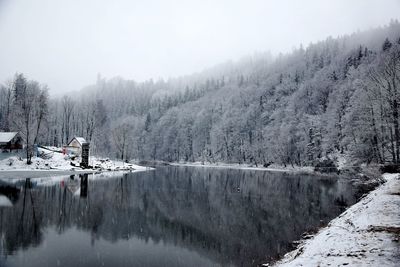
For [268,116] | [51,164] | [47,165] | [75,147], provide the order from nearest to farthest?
[47,165], [51,164], [75,147], [268,116]

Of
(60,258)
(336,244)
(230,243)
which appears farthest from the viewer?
(230,243)

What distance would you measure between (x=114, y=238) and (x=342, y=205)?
76.4 ft

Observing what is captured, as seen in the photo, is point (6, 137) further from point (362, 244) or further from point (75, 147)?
point (362, 244)

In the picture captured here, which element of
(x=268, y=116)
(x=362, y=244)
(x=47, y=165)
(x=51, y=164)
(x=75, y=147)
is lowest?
(x=362, y=244)

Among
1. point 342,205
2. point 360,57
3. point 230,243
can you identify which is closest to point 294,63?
point 360,57

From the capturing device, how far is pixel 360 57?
4712 inches

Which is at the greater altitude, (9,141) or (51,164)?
(9,141)

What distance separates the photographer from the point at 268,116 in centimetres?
12850

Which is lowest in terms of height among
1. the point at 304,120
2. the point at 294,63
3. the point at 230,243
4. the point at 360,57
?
the point at 230,243

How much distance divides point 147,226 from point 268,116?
11152cm

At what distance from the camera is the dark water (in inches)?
642

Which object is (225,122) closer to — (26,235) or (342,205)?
(342,205)

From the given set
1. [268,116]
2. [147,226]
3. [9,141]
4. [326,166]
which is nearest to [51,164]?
[9,141]

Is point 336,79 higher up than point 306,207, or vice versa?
point 336,79
